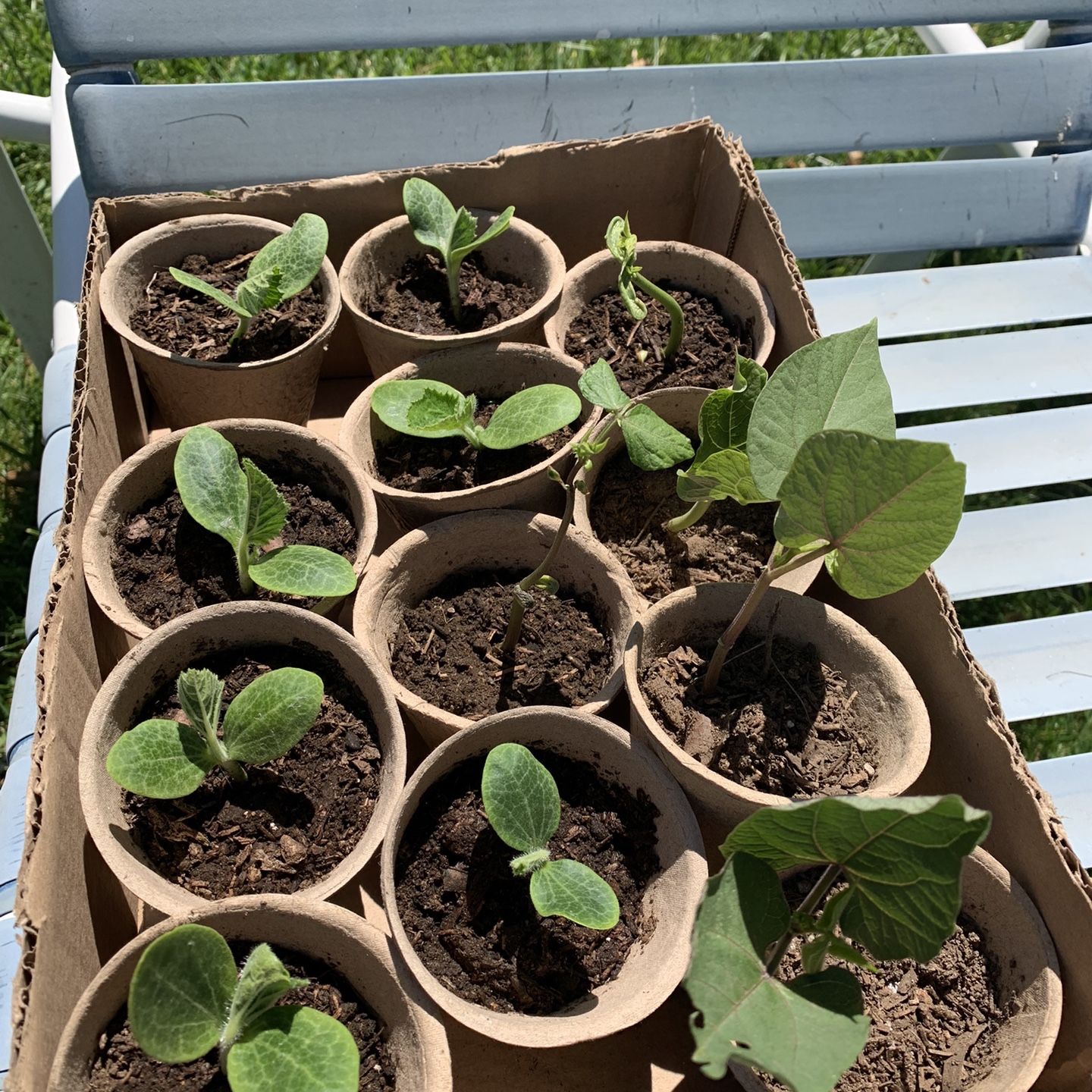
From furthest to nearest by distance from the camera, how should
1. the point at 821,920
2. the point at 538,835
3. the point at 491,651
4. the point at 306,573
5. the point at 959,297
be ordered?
the point at 959,297, the point at 491,651, the point at 306,573, the point at 538,835, the point at 821,920

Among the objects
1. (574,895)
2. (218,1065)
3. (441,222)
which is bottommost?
(218,1065)

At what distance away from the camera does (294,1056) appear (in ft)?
2.59

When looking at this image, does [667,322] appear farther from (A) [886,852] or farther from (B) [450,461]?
(A) [886,852]

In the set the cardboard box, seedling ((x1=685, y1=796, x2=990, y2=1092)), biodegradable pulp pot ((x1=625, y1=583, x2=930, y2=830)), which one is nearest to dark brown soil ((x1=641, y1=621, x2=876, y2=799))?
biodegradable pulp pot ((x1=625, y1=583, x2=930, y2=830))

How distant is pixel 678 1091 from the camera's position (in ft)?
3.35

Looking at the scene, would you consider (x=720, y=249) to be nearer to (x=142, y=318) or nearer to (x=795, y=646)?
(x=795, y=646)

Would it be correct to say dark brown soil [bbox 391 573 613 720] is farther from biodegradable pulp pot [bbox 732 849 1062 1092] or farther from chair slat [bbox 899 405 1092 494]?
chair slat [bbox 899 405 1092 494]

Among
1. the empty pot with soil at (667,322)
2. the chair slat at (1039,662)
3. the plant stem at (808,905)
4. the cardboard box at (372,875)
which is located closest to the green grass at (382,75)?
the chair slat at (1039,662)

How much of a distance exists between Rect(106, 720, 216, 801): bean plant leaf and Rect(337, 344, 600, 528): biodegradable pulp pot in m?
0.36

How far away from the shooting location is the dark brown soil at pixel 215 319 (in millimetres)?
1300

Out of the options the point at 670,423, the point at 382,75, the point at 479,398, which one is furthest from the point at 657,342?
the point at 382,75

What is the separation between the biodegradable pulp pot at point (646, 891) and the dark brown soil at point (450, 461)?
35 cm

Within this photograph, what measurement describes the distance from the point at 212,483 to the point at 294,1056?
58 centimetres

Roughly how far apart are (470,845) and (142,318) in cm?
82
